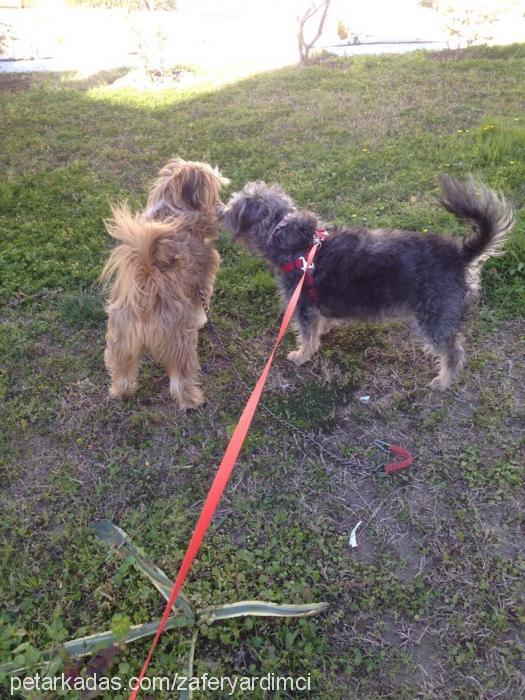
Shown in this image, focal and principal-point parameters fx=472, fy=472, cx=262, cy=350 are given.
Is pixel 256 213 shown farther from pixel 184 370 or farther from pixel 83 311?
pixel 83 311

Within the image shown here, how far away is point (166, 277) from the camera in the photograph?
3.13 m

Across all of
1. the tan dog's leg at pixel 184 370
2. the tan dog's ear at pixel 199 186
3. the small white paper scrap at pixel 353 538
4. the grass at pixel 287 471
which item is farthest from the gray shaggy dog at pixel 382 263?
the small white paper scrap at pixel 353 538

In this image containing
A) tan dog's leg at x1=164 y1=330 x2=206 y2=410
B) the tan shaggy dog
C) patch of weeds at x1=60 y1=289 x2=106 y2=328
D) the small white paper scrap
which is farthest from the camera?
patch of weeds at x1=60 y1=289 x2=106 y2=328

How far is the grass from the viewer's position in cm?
245

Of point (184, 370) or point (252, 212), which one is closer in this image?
point (184, 370)

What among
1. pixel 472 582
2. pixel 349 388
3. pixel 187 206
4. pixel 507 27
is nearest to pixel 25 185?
pixel 187 206

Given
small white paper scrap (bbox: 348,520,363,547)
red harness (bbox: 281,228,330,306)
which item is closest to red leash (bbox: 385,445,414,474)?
small white paper scrap (bbox: 348,520,363,547)

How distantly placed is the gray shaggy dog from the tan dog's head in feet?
0.74

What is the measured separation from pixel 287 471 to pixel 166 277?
155 centimetres

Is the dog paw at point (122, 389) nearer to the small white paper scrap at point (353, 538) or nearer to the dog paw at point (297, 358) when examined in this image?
the dog paw at point (297, 358)

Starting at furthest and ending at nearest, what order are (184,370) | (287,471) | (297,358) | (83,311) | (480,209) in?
1. (83,311)
2. (297,358)
3. (184,370)
4. (287,471)
5. (480,209)

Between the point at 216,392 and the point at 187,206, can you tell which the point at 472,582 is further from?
the point at 187,206

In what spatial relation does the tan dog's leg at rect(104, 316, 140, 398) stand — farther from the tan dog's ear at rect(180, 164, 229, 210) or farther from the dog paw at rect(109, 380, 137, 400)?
the tan dog's ear at rect(180, 164, 229, 210)

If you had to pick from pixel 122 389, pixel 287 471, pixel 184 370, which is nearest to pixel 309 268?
pixel 184 370
